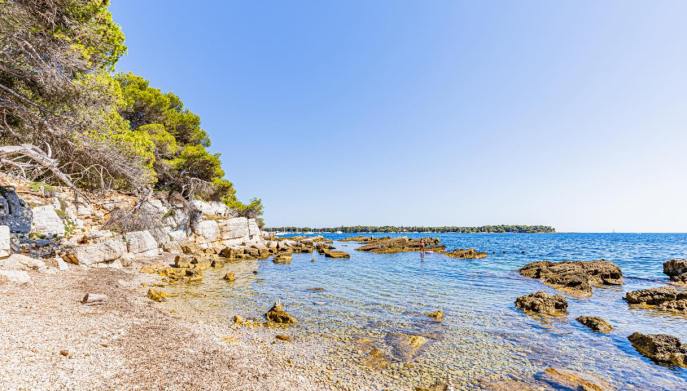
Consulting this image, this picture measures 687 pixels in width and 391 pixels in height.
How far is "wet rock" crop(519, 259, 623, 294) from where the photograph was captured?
62.2 ft

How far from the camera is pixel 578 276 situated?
20.5 m

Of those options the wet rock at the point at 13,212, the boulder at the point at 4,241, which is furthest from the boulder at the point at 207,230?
the boulder at the point at 4,241

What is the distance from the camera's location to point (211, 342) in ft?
26.2

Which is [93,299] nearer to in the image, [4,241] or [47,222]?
[4,241]

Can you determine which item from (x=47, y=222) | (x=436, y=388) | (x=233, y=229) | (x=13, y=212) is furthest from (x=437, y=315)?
(x=233, y=229)

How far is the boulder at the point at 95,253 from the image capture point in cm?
1594

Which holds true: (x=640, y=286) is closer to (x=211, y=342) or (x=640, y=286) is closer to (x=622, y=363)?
(x=622, y=363)

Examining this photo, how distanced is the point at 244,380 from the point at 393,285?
1400 cm

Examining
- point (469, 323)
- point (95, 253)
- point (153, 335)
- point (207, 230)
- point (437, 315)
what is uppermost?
point (207, 230)

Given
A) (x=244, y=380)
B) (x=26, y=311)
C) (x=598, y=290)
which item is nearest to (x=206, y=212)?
(x=26, y=311)

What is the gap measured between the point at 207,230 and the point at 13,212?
20457 mm

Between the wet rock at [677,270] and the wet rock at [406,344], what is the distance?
2542 cm

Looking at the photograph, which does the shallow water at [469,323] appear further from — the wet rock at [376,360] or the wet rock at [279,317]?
the wet rock at [279,317]

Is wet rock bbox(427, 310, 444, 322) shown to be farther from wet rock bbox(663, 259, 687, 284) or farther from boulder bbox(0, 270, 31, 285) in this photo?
wet rock bbox(663, 259, 687, 284)
